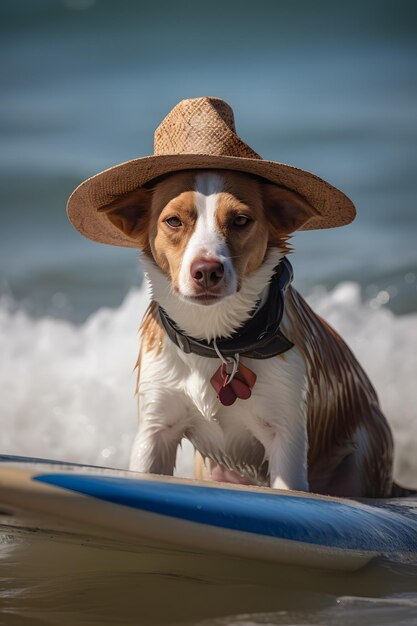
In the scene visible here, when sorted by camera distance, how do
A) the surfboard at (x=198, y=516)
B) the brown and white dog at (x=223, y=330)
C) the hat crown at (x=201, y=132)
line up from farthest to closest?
the hat crown at (x=201, y=132)
the brown and white dog at (x=223, y=330)
the surfboard at (x=198, y=516)

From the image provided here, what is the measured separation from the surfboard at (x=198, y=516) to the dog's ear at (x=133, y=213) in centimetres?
76

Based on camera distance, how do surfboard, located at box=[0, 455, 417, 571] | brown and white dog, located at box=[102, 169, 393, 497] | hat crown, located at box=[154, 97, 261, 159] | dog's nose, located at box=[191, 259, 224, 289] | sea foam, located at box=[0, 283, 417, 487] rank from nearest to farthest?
surfboard, located at box=[0, 455, 417, 571], dog's nose, located at box=[191, 259, 224, 289], brown and white dog, located at box=[102, 169, 393, 497], hat crown, located at box=[154, 97, 261, 159], sea foam, located at box=[0, 283, 417, 487]

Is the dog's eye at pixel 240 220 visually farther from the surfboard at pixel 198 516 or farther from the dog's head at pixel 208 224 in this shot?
the surfboard at pixel 198 516

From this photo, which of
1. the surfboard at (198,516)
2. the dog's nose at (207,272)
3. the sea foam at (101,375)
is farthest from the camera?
the sea foam at (101,375)

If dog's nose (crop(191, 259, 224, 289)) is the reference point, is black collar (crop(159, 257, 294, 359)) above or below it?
below

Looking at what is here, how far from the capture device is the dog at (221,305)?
2.52 meters

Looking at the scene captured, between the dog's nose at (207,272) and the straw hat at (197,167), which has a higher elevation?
the straw hat at (197,167)

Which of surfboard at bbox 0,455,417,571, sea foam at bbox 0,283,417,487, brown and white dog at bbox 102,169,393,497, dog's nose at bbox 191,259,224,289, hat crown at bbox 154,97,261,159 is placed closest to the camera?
surfboard at bbox 0,455,417,571

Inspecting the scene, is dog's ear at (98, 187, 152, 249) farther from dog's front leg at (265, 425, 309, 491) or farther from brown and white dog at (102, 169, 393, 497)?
dog's front leg at (265, 425, 309, 491)

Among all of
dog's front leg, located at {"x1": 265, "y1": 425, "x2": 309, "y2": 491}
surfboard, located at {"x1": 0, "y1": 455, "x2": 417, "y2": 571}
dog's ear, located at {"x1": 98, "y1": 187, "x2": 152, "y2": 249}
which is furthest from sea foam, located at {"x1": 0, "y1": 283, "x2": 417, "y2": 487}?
surfboard, located at {"x1": 0, "y1": 455, "x2": 417, "y2": 571}

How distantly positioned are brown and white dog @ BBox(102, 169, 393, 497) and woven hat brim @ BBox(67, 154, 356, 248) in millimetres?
33

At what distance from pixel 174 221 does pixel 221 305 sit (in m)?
0.27

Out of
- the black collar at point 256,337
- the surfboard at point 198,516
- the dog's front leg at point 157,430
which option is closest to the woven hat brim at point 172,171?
the black collar at point 256,337

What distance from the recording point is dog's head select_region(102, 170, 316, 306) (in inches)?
95.7
